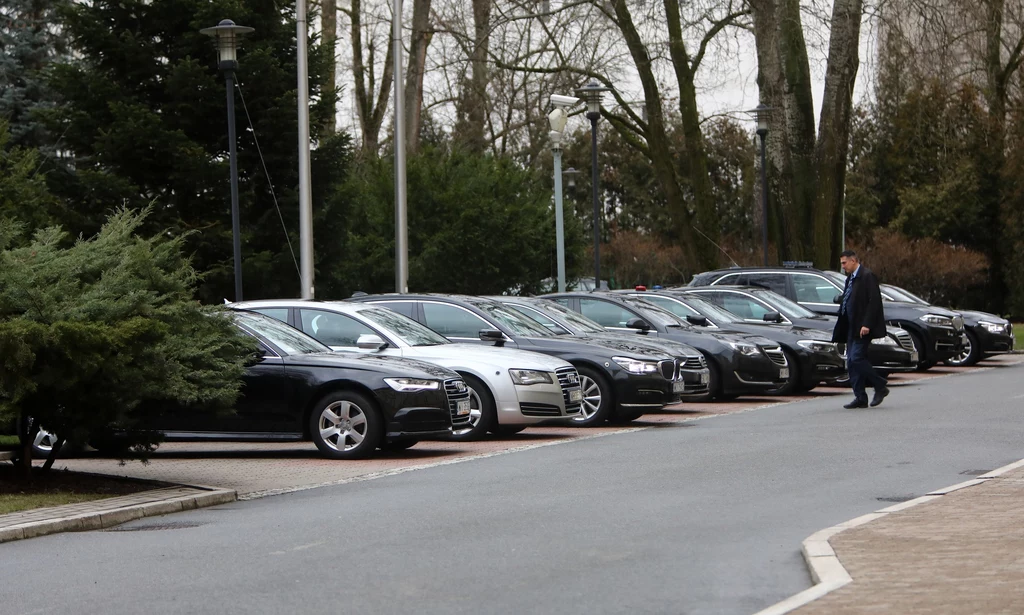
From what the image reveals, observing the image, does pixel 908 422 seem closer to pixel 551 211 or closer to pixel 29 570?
pixel 29 570

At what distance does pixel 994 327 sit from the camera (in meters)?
29.2

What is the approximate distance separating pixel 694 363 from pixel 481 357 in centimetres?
403

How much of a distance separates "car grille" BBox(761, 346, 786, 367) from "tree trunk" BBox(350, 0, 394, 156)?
2210 cm

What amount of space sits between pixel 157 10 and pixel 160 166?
331 cm

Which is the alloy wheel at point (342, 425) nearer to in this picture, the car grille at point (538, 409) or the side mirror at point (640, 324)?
the car grille at point (538, 409)

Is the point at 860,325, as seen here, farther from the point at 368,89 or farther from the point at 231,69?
the point at 368,89

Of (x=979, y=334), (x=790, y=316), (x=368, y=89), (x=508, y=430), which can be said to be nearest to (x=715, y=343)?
(x=790, y=316)

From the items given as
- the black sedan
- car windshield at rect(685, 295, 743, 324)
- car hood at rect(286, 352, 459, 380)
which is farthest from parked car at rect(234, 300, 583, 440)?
car windshield at rect(685, 295, 743, 324)

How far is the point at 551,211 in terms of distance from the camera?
3784 centimetres

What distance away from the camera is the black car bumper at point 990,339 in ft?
95.3

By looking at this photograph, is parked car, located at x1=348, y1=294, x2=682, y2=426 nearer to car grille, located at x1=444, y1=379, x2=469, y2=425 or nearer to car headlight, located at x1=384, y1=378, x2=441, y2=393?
car grille, located at x1=444, y1=379, x2=469, y2=425

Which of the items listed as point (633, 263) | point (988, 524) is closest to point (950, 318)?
point (988, 524)

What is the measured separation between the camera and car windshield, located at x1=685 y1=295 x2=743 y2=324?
23250 millimetres

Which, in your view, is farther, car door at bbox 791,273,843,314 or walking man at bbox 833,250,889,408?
car door at bbox 791,273,843,314
